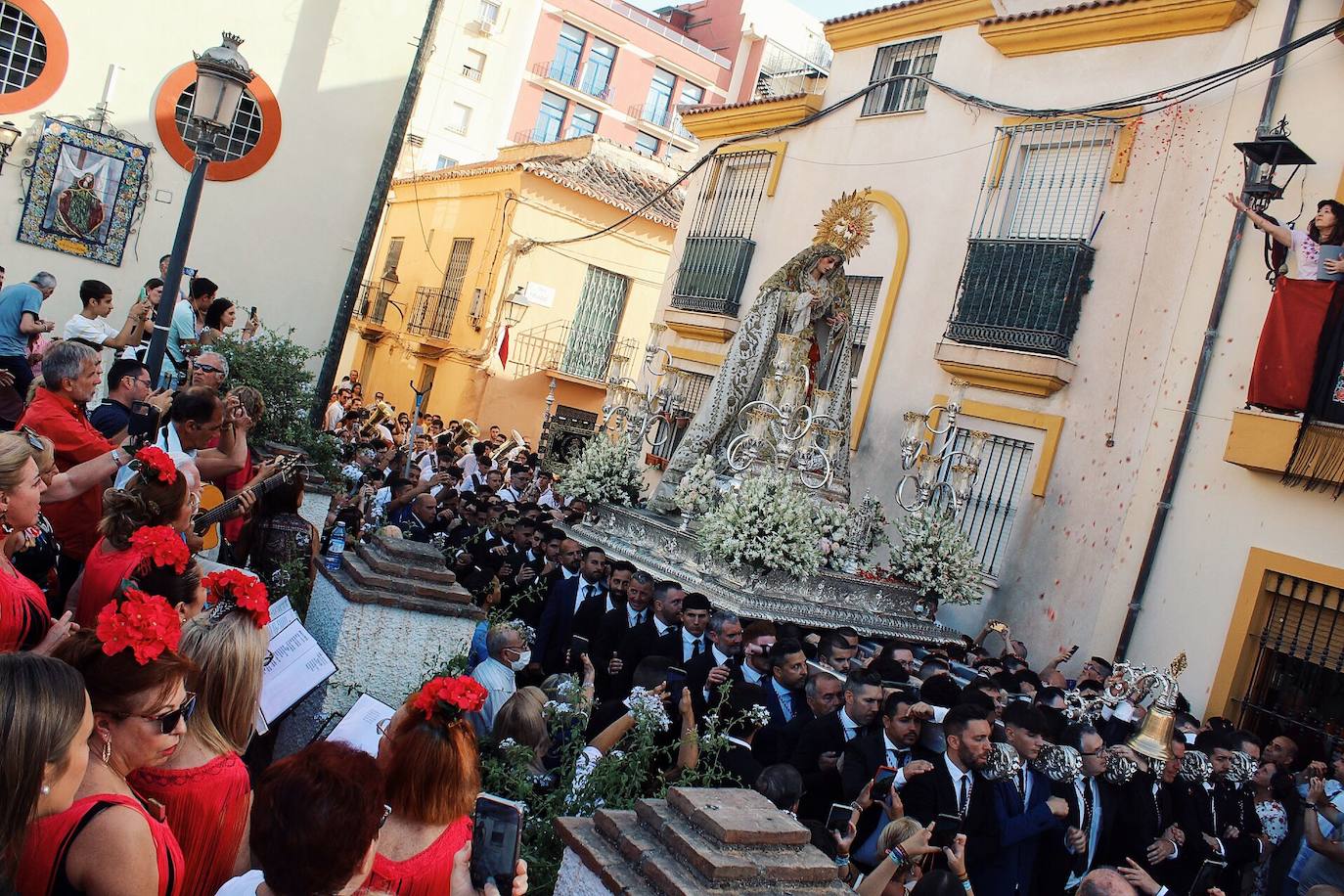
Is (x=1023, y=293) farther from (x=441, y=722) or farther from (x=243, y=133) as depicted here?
(x=441, y=722)

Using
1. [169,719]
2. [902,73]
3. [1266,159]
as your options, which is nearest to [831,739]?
[169,719]

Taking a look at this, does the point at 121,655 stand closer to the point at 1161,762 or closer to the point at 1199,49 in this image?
the point at 1161,762

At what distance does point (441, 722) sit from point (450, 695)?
10 cm

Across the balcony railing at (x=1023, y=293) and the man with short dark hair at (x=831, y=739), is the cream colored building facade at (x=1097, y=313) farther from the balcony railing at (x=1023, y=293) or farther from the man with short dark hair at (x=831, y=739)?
the man with short dark hair at (x=831, y=739)

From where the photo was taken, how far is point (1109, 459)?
39.0 ft

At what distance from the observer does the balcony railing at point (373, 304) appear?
31212mm

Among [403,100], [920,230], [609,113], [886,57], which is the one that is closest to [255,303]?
[403,100]

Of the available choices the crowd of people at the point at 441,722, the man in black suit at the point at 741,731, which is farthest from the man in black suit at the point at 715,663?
the man in black suit at the point at 741,731

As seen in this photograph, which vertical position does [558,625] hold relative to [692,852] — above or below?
below

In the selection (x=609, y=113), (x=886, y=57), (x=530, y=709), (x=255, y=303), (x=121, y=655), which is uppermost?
(x=609, y=113)

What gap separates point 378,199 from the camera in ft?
44.6

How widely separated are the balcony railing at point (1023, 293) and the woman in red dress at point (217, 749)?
1075 cm

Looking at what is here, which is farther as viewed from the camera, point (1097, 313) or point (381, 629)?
point (1097, 313)

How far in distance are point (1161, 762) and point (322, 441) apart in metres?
6.43
